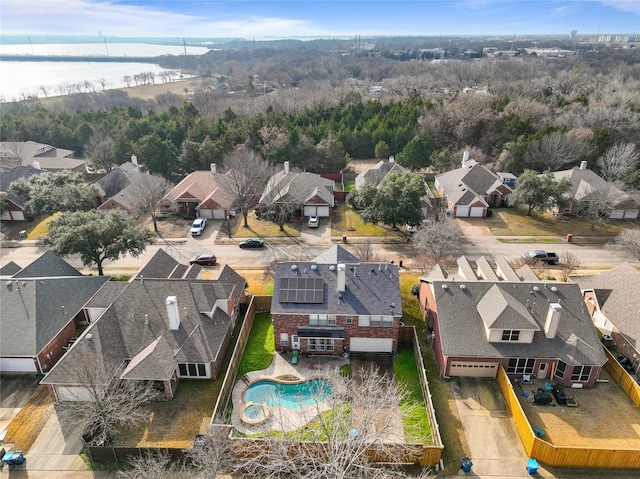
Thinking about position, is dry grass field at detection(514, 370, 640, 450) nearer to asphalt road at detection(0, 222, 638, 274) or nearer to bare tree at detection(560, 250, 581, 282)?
bare tree at detection(560, 250, 581, 282)

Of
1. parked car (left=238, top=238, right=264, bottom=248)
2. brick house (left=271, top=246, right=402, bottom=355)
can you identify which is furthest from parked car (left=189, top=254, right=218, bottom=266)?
brick house (left=271, top=246, right=402, bottom=355)

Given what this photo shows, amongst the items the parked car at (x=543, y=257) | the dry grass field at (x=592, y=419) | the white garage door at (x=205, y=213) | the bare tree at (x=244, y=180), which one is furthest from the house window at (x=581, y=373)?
the white garage door at (x=205, y=213)

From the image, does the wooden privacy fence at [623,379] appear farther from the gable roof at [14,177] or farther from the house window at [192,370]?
the gable roof at [14,177]

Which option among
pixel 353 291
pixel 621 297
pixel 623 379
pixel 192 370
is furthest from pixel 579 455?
Answer: pixel 192 370

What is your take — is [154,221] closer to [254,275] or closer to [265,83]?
[254,275]

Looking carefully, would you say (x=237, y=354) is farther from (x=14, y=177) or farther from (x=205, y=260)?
(x=14, y=177)

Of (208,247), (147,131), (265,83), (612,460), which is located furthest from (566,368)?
(265,83)

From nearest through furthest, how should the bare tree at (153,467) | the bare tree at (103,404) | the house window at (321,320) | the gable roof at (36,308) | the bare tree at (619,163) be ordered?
the bare tree at (153,467), the bare tree at (103,404), the gable roof at (36,308), the house window at (321,320), the bare tree at (619,163)
